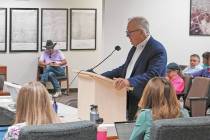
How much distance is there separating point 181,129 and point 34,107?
0.83 m

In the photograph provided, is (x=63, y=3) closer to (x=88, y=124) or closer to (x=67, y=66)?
(x=67, y=66)

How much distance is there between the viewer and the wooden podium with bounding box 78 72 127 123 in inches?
121

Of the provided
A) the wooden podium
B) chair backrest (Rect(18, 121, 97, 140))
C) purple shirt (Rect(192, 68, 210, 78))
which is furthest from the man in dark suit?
purple shirt (Rect(192, 68, 210, 78))

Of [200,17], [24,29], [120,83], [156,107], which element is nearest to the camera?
[156,107]

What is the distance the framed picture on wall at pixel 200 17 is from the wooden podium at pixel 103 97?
17.7 ft

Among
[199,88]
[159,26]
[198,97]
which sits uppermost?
[159,26]

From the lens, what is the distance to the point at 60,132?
80.4 inches

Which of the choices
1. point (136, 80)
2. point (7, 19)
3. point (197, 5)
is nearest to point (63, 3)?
point (7, 19)

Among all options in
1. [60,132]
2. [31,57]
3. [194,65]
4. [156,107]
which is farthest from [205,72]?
[60,132]

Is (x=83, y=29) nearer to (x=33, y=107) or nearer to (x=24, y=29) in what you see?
(x=24, y=29)

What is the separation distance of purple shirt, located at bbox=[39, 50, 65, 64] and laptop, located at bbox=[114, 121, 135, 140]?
23.4 feet

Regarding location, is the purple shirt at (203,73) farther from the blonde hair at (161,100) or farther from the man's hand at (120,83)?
the blonde hair at (161,100)

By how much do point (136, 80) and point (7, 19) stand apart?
738cm

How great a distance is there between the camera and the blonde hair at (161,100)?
9.12 feet
